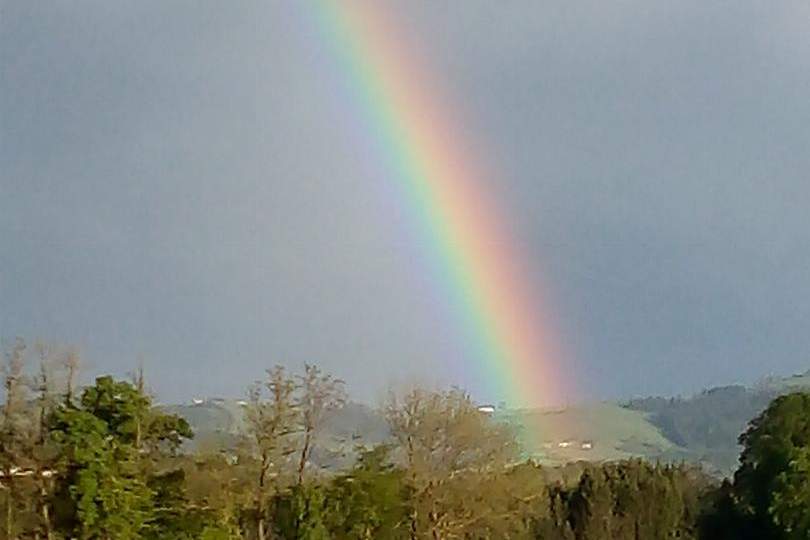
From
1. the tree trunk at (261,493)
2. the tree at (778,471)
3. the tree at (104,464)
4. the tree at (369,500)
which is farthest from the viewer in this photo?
the tree at (778,471)

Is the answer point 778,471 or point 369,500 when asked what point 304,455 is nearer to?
point 369,500

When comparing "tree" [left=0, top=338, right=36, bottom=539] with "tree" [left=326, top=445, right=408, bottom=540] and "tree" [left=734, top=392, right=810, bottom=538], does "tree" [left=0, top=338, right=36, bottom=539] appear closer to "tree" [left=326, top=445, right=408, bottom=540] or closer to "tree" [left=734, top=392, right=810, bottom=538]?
"tree" [left=326, top=445, right=408, bottom=540]

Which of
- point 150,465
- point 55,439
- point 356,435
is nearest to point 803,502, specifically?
point 356,435

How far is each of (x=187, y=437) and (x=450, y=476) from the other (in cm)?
1152

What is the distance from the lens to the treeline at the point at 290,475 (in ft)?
140

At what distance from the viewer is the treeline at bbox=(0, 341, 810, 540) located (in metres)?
42.7

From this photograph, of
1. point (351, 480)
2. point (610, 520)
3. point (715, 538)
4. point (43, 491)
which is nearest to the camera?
point (43, 491)

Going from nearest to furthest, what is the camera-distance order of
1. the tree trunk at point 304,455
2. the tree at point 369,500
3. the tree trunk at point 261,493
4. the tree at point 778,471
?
the tree trunk at point 261,493 → the tree trunk at point 304,455 → the tree at point 369,500 → the tree at point 778,471

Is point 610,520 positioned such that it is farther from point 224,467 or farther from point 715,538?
point 224,467

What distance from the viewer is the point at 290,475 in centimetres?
4916

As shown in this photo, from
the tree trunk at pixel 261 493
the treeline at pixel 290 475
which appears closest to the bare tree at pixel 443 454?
the treeline at pixel 290 475

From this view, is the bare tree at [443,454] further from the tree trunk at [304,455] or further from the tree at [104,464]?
the tree at [104,464]

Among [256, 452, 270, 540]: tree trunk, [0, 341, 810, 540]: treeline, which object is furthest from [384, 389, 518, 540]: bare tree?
[256, 452, 270, 540]: tree trunk

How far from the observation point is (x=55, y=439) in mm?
43000
